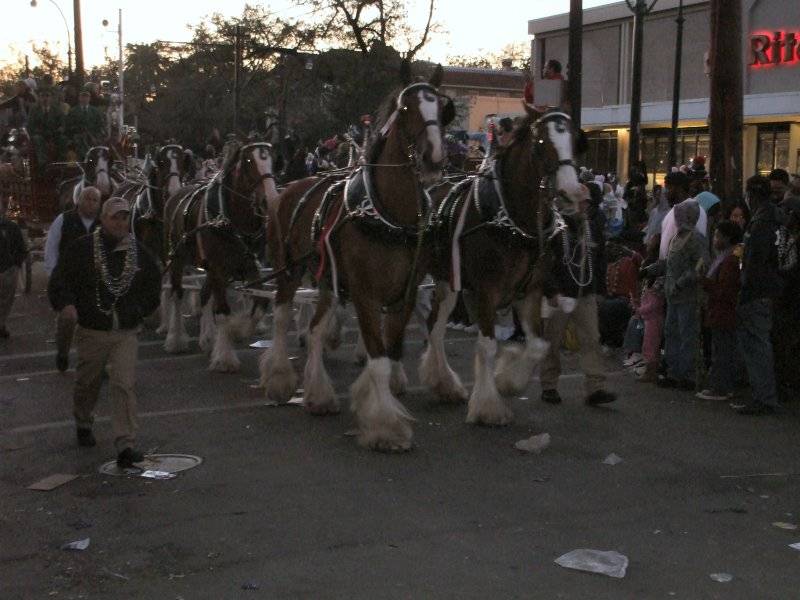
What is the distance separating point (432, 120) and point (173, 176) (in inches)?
256

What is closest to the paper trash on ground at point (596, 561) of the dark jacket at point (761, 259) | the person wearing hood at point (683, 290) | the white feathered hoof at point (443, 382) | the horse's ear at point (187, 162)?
the white feathered hoof at point (443, 382)

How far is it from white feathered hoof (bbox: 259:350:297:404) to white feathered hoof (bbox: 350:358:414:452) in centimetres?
166

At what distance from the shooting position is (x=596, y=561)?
5598 millimetres

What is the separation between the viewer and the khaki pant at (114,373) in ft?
23.8

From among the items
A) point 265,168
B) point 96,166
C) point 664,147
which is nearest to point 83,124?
point 96,166

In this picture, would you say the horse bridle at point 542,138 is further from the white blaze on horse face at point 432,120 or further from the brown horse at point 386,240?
the white blaze on horse face at point 432,120

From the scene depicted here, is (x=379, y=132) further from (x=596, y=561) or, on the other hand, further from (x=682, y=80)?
(x=682, y=80)

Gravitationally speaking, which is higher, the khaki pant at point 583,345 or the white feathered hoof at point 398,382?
the khaki pant at point 583,345

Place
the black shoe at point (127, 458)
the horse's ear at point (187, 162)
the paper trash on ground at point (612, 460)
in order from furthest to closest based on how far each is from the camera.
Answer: the horse's ear at point (187, 162), the paper trash on ground at point (612, 460), the black shoe at point (127, 458)

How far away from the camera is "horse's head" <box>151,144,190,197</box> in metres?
13.5

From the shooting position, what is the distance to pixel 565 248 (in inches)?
370

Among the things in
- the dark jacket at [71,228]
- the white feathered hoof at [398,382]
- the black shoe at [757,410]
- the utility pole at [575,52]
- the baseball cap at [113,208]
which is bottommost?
the black shoe at [757,410]

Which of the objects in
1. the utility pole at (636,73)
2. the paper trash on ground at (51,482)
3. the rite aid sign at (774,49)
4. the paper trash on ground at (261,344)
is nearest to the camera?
the paper trash on ground at (51,482)

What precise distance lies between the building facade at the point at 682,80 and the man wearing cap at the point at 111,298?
2376 cm
